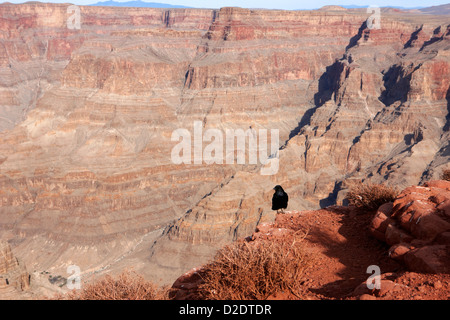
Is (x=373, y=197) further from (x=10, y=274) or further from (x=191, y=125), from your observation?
(x=191, y=125)

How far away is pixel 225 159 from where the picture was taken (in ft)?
276

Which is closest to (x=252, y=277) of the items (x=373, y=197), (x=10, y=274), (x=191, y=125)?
(x=373, y=197)

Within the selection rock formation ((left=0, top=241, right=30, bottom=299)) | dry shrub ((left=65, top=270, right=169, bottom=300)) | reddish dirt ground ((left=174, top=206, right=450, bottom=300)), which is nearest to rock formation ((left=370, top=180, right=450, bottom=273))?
reddish dirt ground ((left=174, top=206, right=450, bottom=300))

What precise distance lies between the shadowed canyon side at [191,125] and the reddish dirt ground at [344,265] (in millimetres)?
32036

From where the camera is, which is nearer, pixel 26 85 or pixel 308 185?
pixel 308 185

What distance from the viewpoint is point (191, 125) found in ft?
318

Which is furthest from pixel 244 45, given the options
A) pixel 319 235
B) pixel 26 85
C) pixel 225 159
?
pixel 319 235

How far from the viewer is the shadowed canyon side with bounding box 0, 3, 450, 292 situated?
58.5 meters

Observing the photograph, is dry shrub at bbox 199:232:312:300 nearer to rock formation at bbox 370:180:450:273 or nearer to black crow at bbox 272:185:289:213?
rock formation at bbox 370:180:450:273

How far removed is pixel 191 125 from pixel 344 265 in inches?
3367

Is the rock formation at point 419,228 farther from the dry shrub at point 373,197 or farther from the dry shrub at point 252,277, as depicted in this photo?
the dry shrub at point 252,277

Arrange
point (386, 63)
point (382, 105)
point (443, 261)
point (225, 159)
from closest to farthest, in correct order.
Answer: point (443, 261), point (225, 159), point (382, 105), point (386, 63)
